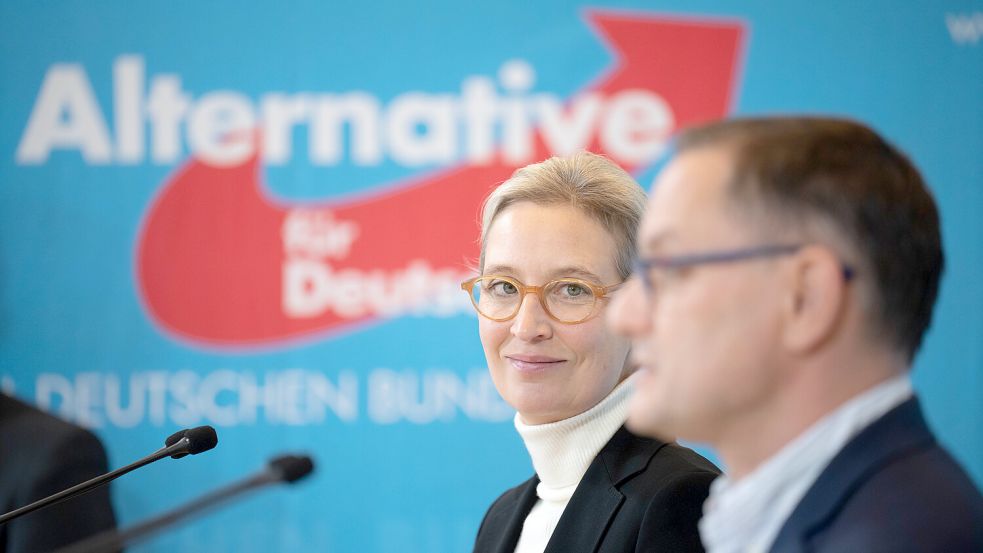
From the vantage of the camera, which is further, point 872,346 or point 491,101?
point 491,101

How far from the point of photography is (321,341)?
13.7 ft

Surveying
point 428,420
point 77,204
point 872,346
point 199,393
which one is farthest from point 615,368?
point 77,204

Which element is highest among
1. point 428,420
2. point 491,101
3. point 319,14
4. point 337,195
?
point 319,14

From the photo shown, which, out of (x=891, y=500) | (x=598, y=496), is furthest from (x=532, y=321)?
(x=891, y=500)

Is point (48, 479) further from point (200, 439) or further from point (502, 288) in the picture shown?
point (502, 288)

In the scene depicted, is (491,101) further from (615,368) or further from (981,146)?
(615,368)

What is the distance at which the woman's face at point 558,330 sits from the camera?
1930 mm

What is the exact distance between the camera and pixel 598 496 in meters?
1.79

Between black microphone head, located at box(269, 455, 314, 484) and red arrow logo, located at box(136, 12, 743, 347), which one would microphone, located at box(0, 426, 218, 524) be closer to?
black microphone head, located at box(269, 455, 314, 484)

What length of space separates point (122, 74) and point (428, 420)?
179 centimetres

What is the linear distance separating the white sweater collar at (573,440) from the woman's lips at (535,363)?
0.10 m

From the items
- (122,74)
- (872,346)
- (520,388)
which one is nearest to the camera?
(872,346)

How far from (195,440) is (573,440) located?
0.70 meters

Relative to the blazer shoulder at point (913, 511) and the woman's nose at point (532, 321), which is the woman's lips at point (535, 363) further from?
the blazer shoulder at point (913, 511)
